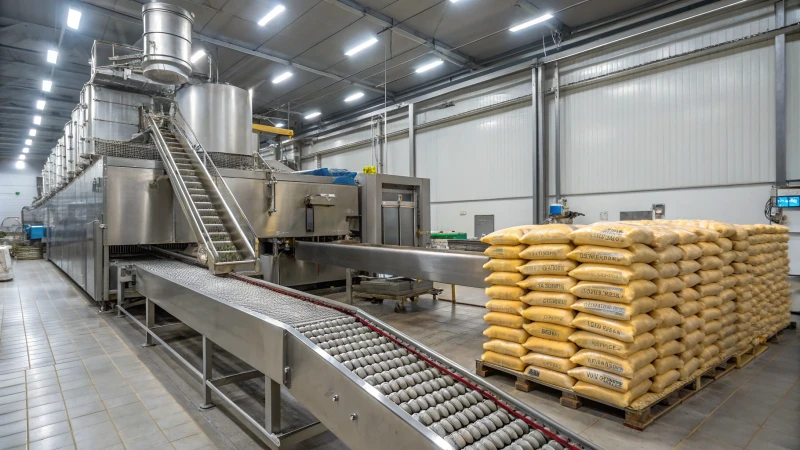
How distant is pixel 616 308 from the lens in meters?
2.18

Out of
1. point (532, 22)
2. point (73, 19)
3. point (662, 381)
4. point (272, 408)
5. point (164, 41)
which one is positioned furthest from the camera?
point (532, 22)

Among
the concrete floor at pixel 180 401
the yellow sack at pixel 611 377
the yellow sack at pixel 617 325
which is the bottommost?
the concrete floor at pixel 180 401

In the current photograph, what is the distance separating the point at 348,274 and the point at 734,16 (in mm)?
6164

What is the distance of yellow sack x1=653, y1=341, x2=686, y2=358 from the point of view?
2336 millimetres

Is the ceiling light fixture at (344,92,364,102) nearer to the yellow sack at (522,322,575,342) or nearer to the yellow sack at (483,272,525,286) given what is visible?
the yellow sack at (483,272,525,286)

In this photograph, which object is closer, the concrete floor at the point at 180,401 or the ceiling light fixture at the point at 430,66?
the concrete floor at the point at 180,401

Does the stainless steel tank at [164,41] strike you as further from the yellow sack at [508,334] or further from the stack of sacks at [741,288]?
the stack of sacks at [741,288]

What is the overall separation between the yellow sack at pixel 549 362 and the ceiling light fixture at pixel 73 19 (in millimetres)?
7871

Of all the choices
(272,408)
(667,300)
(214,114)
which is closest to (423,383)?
(272,408)

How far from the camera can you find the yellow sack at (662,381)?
90.6 inches

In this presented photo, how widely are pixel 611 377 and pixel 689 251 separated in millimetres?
1068

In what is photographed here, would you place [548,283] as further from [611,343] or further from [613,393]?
[613,393]

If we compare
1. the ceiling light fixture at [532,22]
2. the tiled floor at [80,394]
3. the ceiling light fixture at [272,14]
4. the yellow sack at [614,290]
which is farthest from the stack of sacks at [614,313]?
the ceiling light fixture at [272,14]

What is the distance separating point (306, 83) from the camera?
32.7ft
